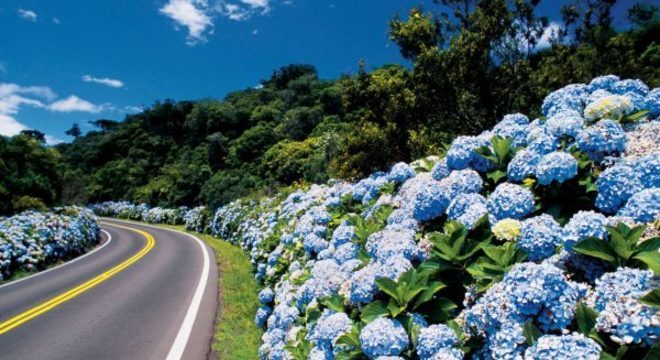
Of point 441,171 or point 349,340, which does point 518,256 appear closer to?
point 349,340

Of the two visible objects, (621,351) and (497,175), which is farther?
(497,175)

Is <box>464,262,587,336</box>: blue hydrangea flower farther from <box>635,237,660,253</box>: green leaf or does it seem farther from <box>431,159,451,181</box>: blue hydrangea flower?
<box>431,159,451,181</box>: blue hydrangea flower

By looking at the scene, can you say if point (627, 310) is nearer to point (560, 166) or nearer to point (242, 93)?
point (560, 166)

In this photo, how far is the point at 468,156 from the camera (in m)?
3.98

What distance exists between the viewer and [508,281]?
2.32 m

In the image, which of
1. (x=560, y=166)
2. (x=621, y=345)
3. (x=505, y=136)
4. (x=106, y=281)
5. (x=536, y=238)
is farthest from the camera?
(x=106, y=281)

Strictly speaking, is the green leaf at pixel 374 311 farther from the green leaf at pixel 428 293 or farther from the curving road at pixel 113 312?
the curving road at pixel 113 312

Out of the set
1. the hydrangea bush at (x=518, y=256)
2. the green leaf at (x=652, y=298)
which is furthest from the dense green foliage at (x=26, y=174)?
the green leaf at (x=652, y=298)

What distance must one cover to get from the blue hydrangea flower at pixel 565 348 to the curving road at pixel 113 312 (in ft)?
17.8

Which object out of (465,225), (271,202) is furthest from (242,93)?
(465,225)

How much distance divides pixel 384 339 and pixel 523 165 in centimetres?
176

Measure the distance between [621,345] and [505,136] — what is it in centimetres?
263

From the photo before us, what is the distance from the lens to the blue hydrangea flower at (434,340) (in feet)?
8.33

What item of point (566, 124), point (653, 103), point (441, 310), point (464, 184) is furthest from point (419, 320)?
point (653, 103)
